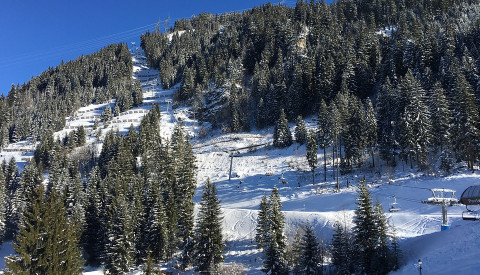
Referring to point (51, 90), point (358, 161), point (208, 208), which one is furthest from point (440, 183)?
point (51, 90)

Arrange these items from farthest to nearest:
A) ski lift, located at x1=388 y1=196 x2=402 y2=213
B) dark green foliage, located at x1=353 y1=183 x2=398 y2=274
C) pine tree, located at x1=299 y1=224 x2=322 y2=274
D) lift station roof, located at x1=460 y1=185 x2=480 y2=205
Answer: ski lift, located at x1=388 y1=196 x2=402 y2=213, pine tree, located at x1=299 y1=224 x2=322 y2=274, lift station roof, located at x1=460 y1=185 x2=480 y2=205, dark green foliage, located at x1=353 y1=183 x2=398 y2=274

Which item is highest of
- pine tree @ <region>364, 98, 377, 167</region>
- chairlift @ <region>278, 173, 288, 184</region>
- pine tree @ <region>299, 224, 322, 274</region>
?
pine tree @ <region>364, 98, 377, 167</region>

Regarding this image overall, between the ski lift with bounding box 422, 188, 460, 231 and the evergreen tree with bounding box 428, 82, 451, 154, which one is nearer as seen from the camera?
the ski lift with bounding box 422, 188, 460, 231

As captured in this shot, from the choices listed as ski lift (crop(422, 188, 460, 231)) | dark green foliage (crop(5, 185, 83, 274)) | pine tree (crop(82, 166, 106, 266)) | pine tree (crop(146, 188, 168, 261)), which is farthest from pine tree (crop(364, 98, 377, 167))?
dark green foliage (crop(5, 185, 83, 274))

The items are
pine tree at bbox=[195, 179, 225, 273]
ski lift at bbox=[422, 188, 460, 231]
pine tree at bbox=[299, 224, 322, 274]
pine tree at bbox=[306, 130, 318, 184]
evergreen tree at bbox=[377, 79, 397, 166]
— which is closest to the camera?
ski lift at bbox=[422, 188, 460, 231]

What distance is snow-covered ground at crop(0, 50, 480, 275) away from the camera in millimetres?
26094

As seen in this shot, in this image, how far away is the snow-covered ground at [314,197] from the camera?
26094 mm

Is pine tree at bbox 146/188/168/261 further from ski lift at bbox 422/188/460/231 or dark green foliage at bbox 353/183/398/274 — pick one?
ski lift at bbox 422/188/460/231

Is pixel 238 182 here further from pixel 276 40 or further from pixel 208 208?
pixel 276 40

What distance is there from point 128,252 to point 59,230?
1995 centimetres

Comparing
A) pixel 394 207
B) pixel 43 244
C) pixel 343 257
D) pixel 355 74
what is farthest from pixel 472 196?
pixel 355 74

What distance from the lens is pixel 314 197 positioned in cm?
5241

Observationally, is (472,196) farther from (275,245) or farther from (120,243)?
(120,243)

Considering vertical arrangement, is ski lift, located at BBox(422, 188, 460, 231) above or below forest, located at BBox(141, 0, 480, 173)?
below
